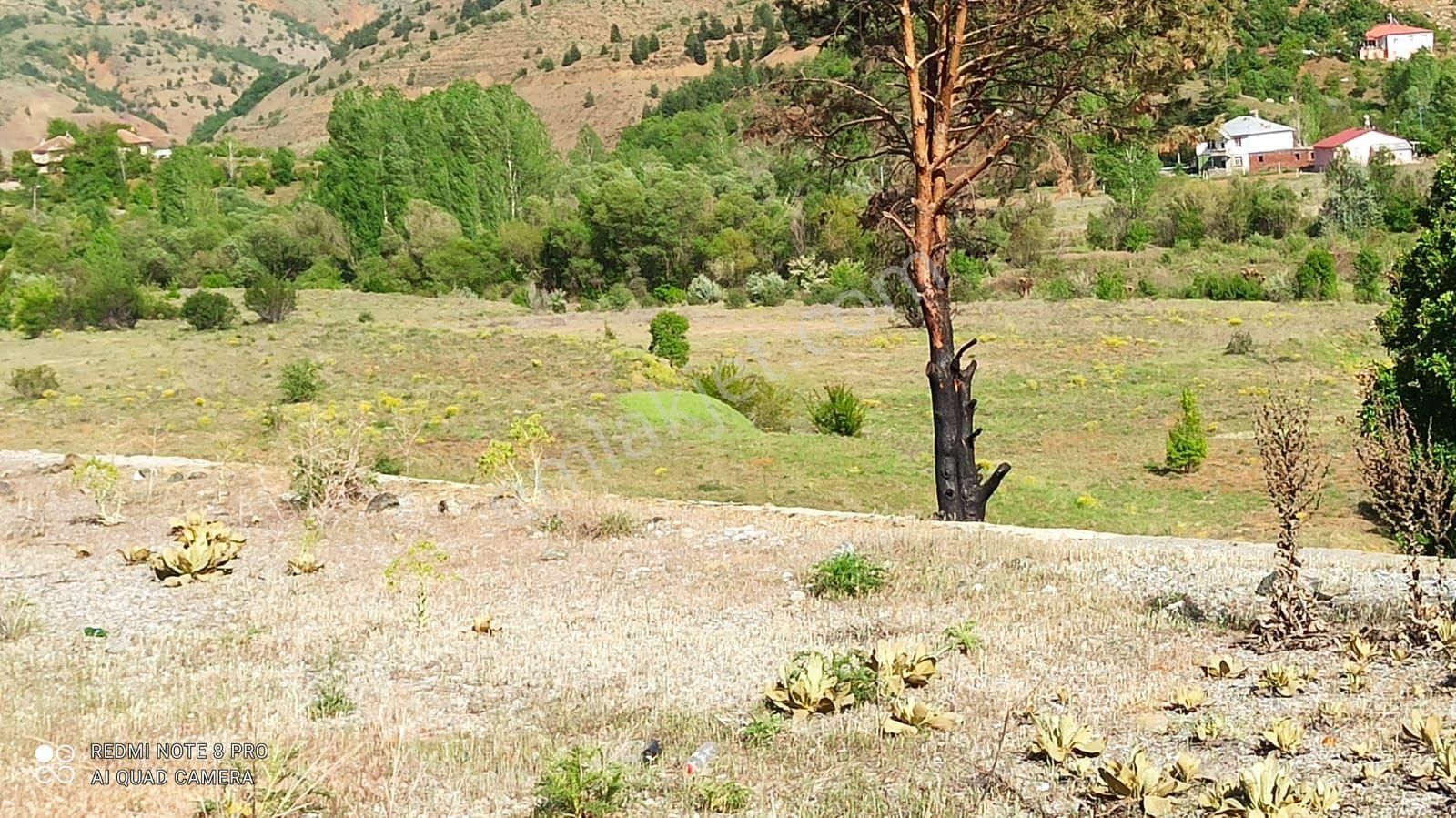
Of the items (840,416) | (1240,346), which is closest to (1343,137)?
(1240,346)

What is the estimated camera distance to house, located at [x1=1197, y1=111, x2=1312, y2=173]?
6250 cm

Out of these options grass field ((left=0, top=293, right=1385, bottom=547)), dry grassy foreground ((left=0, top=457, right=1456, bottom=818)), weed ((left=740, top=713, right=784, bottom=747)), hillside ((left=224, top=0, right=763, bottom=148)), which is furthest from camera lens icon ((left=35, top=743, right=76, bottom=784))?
hillside ((left=224, top=0, right=763, bottom=148))

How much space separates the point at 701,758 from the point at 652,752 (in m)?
0.22

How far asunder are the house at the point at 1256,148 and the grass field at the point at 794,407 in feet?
114

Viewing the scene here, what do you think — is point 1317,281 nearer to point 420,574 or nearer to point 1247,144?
point 1247,144

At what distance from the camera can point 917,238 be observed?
10.5 meters

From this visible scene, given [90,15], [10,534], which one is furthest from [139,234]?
[90,15]

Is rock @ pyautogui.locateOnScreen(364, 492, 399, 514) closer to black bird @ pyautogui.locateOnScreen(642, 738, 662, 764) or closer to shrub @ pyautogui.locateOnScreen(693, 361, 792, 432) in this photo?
black bird @ pyautogui.locateOnScreen(642, 738, 662, 764)

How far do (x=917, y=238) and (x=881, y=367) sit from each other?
1386cm

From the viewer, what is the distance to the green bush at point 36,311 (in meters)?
25.9

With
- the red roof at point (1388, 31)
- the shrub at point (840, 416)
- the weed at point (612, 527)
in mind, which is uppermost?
the red roof at point (1388, 31)

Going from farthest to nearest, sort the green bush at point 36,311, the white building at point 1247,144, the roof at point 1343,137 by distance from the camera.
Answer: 1. the white building at point 1247,144
2. the roof at point 1343,137
3. the green bush at point 36,311

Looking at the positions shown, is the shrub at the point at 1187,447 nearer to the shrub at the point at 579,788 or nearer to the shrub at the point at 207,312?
the shrub at the point at 579,788

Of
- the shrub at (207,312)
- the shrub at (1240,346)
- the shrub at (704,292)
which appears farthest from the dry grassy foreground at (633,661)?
the shrub at (704,292)
